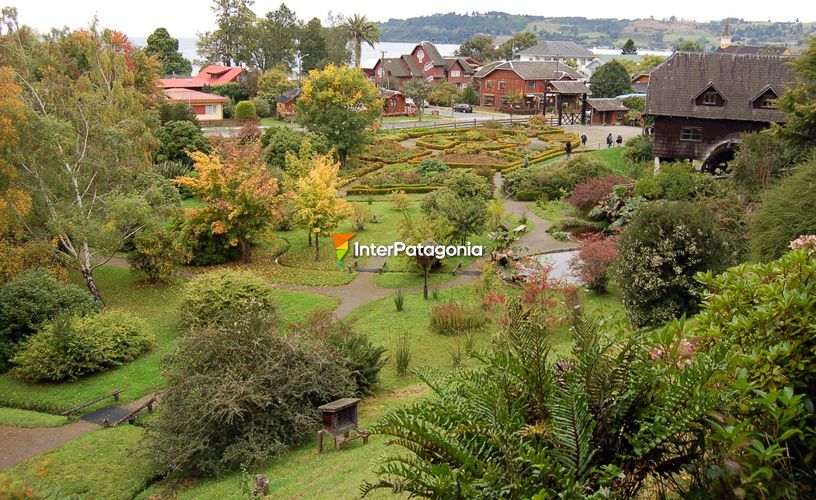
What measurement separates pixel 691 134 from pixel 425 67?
54655 millimetres

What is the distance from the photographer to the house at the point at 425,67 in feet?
267

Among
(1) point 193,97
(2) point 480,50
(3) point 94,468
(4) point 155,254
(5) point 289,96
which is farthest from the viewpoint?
(2) point 480,50

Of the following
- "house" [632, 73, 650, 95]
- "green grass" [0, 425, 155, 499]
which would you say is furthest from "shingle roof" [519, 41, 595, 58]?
"green grass" [0, 425, 155, 499]

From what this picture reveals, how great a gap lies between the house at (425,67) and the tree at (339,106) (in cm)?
4168

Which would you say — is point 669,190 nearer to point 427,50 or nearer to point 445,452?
point 445,452

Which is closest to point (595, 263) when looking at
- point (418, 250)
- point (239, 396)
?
point (418, 250)

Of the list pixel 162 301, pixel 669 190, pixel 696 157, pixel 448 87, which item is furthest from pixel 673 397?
pixel 448 87

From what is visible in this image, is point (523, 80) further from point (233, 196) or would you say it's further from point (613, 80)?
point (233, 196)

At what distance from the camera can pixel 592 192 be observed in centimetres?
2902

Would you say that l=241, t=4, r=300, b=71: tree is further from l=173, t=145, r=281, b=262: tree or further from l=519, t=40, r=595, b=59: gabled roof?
l=173, t=145, r=281, b=262: tree

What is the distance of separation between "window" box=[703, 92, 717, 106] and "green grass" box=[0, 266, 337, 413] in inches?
817

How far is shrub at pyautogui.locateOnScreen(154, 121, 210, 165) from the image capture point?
37.5 m

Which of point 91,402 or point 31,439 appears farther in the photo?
point 91,402

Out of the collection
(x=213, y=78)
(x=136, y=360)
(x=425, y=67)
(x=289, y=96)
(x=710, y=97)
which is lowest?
(x=136, y=360)
